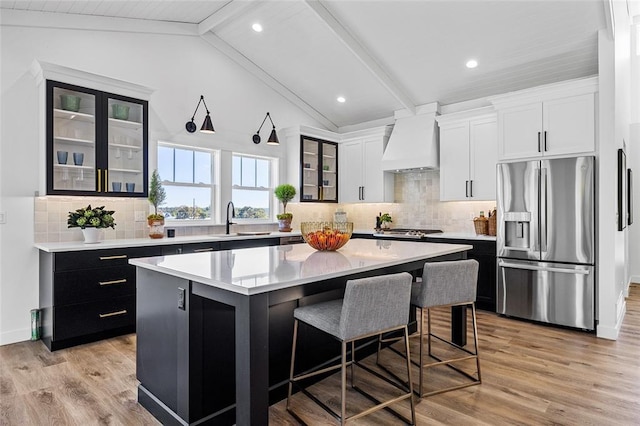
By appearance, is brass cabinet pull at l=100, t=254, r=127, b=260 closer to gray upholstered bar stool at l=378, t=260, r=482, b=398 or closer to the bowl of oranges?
the bowl of oranges

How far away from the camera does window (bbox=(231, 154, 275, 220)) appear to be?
17.7 ft

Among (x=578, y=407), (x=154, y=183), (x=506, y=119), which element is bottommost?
(x=578, y=407)

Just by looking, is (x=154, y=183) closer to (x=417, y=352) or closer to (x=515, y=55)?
(x=417, y=352)

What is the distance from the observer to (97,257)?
11.4 feet

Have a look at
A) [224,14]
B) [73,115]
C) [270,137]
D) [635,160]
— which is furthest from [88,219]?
[635,160]

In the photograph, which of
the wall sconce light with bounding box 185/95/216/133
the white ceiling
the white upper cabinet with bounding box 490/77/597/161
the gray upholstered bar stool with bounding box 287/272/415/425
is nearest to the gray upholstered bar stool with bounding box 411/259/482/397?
the gray upholstered bar stool with bounding box 287/272/415/425

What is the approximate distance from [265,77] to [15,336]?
4.36 metres

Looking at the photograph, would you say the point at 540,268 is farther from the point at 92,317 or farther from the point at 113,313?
the point at 92,317

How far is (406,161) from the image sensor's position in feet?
17.8

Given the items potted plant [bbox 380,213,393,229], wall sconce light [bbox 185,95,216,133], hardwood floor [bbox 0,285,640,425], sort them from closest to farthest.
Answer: hardwood floor [bbox 0,285,640,425] < wall sconce light [bbox 185,95,216,133] < potted plant [bbox 380,213,393,229]

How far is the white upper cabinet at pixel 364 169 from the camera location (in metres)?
5.97

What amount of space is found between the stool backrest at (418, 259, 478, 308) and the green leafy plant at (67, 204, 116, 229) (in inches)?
117

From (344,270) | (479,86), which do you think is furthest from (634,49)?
(344,270)

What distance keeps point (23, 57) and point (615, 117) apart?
18.7 feet
